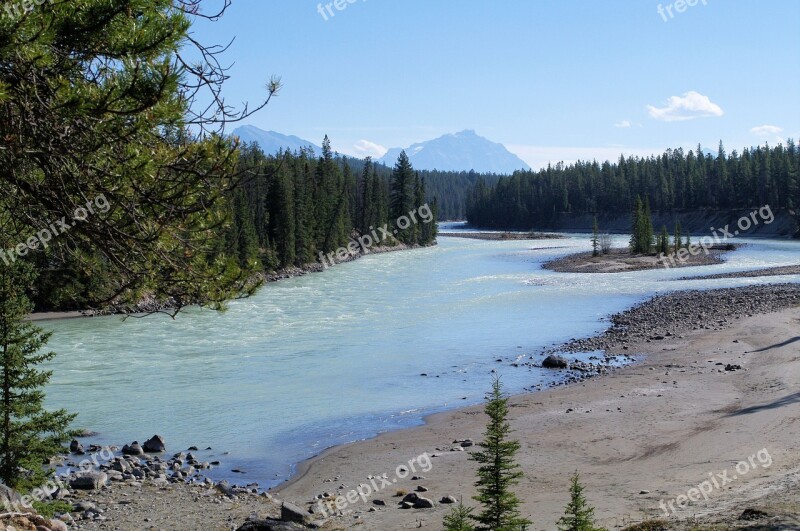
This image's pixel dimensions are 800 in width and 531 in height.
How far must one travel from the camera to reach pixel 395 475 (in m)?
14.3

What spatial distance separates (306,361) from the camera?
25016 millimetres

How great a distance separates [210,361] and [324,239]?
2238 inches

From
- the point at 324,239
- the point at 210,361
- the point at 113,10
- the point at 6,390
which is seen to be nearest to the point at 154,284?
the point at 113,10

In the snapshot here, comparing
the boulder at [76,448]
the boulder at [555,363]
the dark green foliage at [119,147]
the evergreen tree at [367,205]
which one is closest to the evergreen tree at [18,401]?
the boulder at [76,448]

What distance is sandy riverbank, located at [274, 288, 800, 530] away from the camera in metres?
11.3

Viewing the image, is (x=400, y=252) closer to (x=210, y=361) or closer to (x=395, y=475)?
(x=210, y=361)

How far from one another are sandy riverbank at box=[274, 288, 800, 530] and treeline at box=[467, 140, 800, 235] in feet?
316

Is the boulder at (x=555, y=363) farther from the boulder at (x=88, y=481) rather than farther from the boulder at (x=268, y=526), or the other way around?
the boulder at (x=88, y=481)

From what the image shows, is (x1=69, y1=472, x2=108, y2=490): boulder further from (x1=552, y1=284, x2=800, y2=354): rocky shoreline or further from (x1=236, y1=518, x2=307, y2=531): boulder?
(x1=552, y1=284, x2=800, y2=354): rocky shoreline

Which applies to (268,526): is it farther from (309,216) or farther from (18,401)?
(309,216)

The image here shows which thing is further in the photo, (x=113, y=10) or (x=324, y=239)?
(x=324, y=239)

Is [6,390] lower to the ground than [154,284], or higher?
lower

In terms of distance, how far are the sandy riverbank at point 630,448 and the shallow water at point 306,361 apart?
4.92ft

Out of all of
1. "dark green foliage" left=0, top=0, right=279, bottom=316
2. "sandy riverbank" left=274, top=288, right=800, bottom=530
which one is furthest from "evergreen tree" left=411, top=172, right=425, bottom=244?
"dark green foliage" left=0, top=0, right=279, bottom=316
